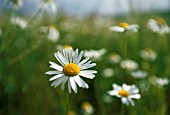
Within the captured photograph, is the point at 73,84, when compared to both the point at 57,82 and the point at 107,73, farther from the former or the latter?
the point at 107,73

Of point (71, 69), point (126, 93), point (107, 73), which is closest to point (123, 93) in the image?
point (126, 93)

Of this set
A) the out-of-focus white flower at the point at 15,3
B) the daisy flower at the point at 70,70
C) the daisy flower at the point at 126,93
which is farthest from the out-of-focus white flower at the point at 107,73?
the daisy flower at the point at 70,70

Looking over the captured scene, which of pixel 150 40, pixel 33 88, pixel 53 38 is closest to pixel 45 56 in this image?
pixel 53 38

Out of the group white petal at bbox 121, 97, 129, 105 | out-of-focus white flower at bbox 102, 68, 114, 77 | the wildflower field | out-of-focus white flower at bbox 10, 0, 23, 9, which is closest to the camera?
white petal at bbox 121, 97, 129, 105

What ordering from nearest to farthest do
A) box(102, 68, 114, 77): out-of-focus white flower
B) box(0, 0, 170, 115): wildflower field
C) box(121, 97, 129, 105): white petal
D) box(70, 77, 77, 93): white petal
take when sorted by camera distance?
box(70, 77, 77, 93): white petal < box(121, 97, 129, 105): white petal < box(0, 0, 170, 115): wildflower field < box(102, 68, 114, 77): out-of-focus white flower

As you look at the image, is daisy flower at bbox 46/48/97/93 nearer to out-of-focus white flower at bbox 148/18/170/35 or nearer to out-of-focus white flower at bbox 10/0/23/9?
out-of-focus white flower at bbox 10/0/23/9

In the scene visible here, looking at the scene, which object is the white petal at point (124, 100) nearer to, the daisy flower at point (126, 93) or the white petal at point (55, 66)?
the daisy flower at point (126, 93)

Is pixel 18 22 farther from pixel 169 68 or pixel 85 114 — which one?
pixel 169 68

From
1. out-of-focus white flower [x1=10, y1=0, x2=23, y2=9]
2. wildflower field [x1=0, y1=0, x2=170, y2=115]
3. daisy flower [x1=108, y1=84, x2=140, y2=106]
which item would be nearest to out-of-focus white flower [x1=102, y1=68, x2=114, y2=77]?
wildflower field [x1=0, y1=0, x2=170, y2=115]

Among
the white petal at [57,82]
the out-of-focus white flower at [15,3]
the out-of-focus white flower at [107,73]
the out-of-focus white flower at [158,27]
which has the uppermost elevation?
the out-of-focus white flower at [15,3]
